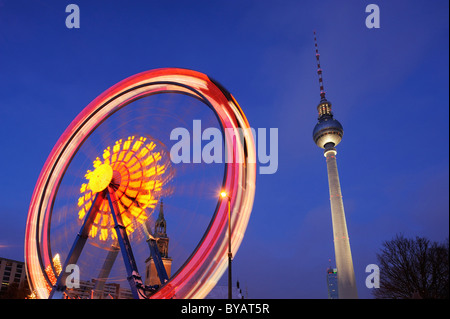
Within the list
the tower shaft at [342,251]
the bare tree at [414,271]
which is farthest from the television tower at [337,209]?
the bare tree at [414,271]

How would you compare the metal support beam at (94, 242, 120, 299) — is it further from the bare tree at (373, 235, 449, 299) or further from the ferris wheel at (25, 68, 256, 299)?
the bare tree at (373, 235, 449, 299)

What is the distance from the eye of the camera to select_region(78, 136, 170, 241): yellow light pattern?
1772cm

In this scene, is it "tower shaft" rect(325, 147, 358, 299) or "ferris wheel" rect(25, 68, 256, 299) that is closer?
"ferris wheel" rect(25, 68, 256, 299)

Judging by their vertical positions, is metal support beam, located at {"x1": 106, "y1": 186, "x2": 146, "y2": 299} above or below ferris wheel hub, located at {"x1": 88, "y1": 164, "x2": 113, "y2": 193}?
below

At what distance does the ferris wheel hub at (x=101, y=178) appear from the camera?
1884 centimetres

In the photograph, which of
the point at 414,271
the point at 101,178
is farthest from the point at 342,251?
the point at 101,178

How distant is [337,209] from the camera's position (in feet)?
227

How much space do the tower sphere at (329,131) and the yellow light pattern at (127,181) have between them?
2592 inches

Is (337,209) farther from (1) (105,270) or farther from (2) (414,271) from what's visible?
(1) (105,270)

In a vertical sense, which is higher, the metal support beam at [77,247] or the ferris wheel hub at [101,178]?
the ferris wheel hub at [101,178]

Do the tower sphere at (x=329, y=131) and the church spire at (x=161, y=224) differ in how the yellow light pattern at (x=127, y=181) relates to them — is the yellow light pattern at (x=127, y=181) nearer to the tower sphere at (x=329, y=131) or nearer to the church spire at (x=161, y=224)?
the church spire at (x=161, y=224)

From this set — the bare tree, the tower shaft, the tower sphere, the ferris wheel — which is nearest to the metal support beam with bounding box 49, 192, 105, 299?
the ferris wheel
